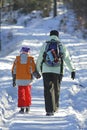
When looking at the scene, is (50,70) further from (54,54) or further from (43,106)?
(43,106)

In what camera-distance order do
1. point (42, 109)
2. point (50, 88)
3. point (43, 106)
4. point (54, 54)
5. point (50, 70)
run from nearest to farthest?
point (54, 54)
point (50, 70)
point (50, 88)
point (42, 109)
point (43, 106)

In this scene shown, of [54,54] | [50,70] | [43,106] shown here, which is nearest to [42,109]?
[43,106]

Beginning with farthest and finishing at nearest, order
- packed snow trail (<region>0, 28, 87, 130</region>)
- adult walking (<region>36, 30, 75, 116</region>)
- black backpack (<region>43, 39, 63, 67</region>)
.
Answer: adult walking (<region>36, 30, 75, 116</region>) < black backpack (<region>43, 39, 63, 67</region>) < packed snow trail (<region>0, 28, 87, 130</region>)

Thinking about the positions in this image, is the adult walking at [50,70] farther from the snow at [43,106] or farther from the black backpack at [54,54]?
the snow at [43,106]

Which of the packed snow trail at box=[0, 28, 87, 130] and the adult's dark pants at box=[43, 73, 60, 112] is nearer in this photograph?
the packed snow trail at box=[0, 28, 87, 130]

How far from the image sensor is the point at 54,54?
1026 centimetres

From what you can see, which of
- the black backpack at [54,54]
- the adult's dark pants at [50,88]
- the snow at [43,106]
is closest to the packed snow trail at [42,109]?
the snow at [43,106]

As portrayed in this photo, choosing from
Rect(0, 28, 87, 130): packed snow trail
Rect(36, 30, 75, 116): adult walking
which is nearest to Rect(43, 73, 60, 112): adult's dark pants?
Rect(36, 30, 75, 116): adult walking

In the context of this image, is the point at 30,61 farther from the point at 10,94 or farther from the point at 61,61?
the point at 10,94

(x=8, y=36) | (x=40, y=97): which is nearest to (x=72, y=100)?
(x=40, y=97)

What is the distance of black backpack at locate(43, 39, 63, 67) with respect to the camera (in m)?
10.3

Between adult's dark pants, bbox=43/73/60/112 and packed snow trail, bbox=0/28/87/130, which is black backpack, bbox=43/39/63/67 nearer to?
adult's dark pants, bbox=43/73/60/112

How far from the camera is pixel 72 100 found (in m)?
12.3

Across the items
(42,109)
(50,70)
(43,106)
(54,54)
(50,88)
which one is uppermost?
(54,54)
